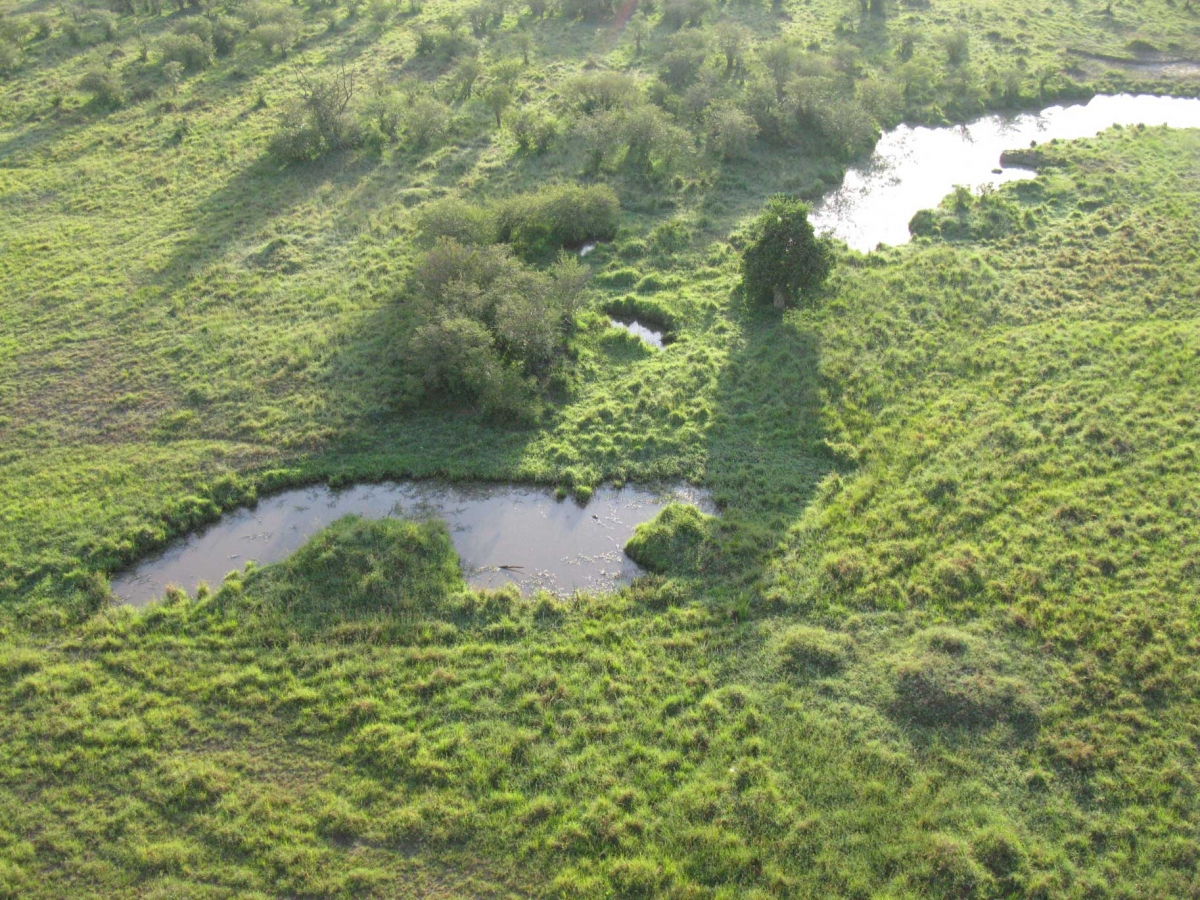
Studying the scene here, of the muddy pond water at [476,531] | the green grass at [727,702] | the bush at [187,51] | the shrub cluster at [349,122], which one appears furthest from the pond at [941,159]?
the bush at [187,51]

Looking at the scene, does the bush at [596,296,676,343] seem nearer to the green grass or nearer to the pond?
the green grass

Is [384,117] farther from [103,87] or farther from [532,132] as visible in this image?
[103,87]

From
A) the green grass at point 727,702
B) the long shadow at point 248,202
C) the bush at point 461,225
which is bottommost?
the green grass at point 727,702

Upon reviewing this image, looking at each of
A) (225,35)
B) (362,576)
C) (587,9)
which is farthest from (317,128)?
(362,576)

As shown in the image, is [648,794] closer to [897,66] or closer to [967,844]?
[967,844]

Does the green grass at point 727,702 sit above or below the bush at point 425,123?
below

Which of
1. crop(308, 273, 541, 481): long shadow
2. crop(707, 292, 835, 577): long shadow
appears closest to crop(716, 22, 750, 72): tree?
crop(707, 292, 835, 577): long shadow

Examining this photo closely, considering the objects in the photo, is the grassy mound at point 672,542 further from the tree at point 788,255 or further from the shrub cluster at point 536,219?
the shrub cluster at point 536,219
